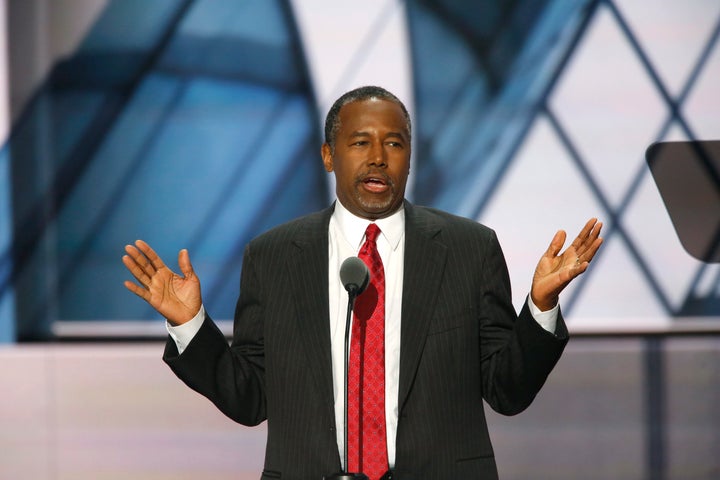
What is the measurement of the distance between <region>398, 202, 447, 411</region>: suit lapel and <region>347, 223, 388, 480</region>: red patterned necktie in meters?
0.05

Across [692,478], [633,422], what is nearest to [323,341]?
[633,422]

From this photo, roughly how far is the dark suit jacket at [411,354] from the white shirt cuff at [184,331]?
0.05 ft

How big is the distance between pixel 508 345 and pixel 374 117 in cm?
57

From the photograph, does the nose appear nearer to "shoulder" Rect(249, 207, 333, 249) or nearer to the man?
→ the man

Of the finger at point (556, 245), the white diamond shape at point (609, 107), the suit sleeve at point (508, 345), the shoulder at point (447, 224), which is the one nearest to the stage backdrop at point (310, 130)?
the white diamond shape at point (609, 107)

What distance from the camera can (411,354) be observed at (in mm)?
1868

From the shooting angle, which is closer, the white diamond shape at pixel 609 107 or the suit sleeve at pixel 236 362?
the suit sleeve at pixel 236 362

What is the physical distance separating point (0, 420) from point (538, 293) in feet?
9.76

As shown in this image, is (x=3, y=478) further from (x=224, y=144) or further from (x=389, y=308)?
(x=389, y=308)

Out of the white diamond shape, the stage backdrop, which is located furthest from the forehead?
the white diamond shape

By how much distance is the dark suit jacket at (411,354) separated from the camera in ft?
6.07

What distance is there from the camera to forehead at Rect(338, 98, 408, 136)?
2000 millimetres

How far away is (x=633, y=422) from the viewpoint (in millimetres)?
3914

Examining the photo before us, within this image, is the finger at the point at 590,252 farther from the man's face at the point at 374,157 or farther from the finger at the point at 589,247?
the man's face at the point at 374,157
